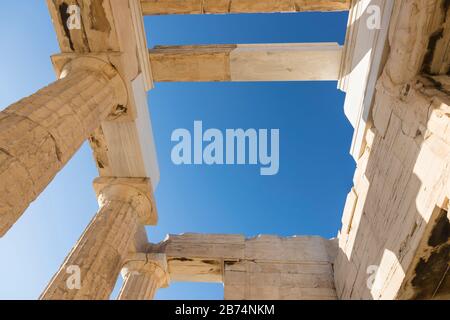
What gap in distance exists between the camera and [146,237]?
33.6 feet

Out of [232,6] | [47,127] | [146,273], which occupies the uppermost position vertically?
[232,6]

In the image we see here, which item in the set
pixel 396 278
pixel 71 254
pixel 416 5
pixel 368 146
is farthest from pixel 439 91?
pixel 71 254

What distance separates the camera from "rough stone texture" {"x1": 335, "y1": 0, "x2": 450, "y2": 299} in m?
4.34

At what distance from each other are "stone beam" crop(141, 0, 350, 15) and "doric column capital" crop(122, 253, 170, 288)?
6490 mm

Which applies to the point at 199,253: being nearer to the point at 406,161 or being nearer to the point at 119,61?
the point at 119,61

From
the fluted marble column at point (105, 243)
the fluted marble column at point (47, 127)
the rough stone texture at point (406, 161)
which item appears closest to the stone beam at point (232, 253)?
the fluted marble column at point (105, 243)

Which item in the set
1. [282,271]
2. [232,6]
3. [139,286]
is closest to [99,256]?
[139,286]

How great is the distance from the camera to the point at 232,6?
8609 mm

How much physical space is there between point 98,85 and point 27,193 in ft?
8.47

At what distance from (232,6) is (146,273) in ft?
24.4

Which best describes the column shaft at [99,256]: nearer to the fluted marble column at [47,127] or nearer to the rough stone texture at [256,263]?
the fluted marble column at [47,127]

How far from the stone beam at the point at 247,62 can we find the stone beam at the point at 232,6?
0.87m
